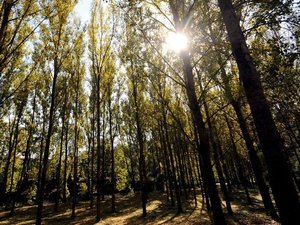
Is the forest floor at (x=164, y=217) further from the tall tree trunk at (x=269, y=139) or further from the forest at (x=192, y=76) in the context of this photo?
the tall tree trunk at (x=269, y=139)

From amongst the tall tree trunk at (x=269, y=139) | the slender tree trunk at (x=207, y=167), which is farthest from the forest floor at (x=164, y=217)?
the tall tree trunk at (x=269, y=139)

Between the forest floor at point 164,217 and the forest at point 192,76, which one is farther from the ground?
the forest at point 192,76

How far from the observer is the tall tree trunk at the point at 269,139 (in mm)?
2434

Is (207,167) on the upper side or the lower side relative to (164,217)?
upper

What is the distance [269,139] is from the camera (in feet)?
8.81

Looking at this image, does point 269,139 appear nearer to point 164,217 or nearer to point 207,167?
point 207,167

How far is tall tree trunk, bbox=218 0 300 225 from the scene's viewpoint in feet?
7.98

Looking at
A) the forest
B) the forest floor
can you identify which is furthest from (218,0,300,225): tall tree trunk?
the forest floor

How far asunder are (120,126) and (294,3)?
2257 cm

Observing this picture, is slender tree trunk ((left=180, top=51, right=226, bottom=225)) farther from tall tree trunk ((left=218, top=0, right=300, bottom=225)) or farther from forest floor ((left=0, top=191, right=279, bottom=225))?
forest floor ((left=0, top=191, right=279, bottom=225))

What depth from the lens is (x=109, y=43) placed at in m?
13.9

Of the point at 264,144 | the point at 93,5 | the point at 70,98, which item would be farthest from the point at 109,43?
the point at 264,144

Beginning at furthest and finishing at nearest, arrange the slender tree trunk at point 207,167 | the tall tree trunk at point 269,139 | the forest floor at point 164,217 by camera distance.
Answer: the forest floor at point 164,217 → the slender tree trunk at point 207,167 → the tall tree trunk at point 269,139

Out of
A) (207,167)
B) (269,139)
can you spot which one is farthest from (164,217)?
(269,139)
